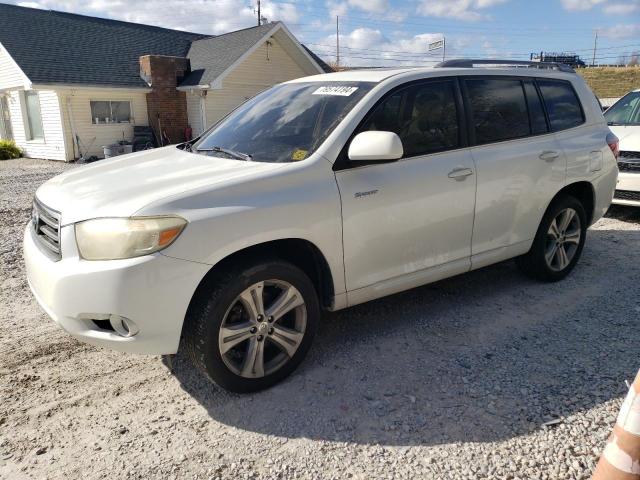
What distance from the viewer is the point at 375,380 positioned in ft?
11.0

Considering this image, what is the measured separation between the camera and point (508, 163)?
4.20 m

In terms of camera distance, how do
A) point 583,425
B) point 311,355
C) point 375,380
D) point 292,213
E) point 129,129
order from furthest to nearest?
1. point 129,129
2. point 311,355
3. point 375,380
4. point 292,213
5. point 583,425

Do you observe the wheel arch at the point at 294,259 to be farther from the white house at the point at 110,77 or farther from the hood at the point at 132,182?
the white house at the point at 110,77

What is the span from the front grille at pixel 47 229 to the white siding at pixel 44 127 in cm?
1625

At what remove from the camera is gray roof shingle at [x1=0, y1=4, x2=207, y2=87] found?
57.8 ft

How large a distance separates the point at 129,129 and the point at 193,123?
249 cm

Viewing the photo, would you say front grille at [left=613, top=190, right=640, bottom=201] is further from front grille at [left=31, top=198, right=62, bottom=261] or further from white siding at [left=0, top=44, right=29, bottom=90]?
white siding at [left=0, top=44, right=29, bottom=90]

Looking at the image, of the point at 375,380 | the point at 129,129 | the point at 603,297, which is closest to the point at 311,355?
the point at 375,380

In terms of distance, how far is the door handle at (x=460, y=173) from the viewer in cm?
384

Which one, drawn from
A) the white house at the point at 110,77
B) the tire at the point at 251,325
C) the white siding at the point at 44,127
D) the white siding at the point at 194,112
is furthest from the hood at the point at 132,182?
the white siding at the point at 194,112

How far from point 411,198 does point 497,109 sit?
4.45 feet

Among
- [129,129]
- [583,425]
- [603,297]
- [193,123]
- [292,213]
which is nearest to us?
[583,425]

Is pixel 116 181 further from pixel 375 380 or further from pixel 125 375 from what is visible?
pixel 375 380

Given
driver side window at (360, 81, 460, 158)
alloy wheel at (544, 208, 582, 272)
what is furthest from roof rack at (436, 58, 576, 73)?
alloy wheel at (544, 208, 582, 272)
